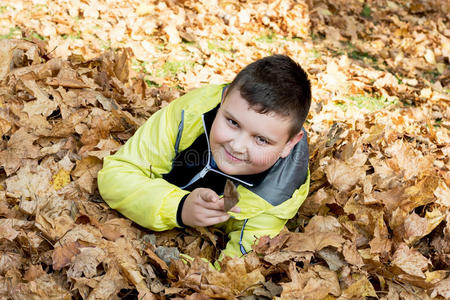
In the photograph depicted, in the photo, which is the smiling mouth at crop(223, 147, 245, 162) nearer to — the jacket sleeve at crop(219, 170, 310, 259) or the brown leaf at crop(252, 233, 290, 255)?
the jacket sleeve at crop(219, 170, 310, 259)

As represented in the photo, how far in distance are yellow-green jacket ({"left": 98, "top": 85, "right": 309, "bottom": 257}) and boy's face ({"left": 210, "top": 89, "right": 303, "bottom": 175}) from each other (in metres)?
0.15

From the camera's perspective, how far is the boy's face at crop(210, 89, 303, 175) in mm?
2199

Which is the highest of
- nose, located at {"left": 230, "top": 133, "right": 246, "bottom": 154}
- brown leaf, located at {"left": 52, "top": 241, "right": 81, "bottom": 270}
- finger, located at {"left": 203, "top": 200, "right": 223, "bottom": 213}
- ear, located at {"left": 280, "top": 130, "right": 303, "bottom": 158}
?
nose, located at {"left": 230, "top": 133, "right": 246, "bottom": 154}

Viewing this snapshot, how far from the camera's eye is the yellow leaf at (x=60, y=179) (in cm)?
263

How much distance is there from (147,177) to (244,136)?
0.76 meters

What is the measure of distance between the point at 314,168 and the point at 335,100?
117cm

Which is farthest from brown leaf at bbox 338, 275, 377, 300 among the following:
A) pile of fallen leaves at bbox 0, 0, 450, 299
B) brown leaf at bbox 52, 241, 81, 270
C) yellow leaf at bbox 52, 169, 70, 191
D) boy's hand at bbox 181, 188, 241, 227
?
yellow leaf at bbox 52, 169, 70, 191

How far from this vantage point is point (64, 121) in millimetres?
2930

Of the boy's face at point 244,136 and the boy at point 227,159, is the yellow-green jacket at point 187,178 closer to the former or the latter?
the boy at point 227,159

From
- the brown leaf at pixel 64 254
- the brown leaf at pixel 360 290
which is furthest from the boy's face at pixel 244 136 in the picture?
the brown leaf at pixel 64 254

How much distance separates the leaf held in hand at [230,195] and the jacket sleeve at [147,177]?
48 cm

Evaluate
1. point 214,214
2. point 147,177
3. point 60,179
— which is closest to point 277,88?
point 214,214

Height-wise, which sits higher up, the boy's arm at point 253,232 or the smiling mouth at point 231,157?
the smiling mouth at point 231,157

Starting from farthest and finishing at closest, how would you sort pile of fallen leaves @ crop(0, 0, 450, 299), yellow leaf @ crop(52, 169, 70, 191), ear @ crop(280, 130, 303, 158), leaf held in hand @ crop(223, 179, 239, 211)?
1. yellow leaf @ crop(52, 169, 70, 191)
2. ear @ crop(280, 130, 303, 158)
3. pile of fallen leaves @ crop(0, 0, 450, 299)
4. leaf held in hand @ crop(223, 179, 239, 211)
